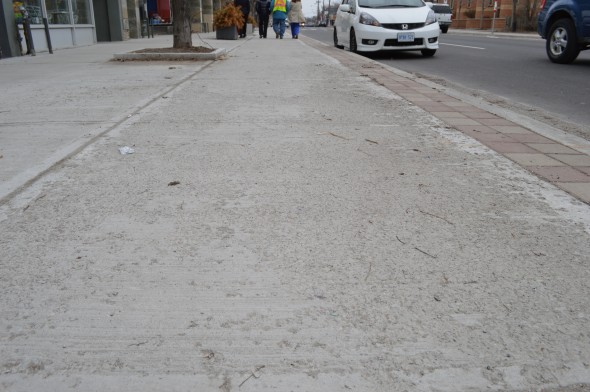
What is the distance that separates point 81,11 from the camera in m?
17.3

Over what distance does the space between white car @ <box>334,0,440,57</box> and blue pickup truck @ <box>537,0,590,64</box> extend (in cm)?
240

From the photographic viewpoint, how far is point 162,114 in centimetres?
529

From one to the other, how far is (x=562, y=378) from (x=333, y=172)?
2.10 metres

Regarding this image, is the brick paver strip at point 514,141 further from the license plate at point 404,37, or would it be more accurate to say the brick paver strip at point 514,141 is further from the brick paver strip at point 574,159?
the license plate at point 404,37

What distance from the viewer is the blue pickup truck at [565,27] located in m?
9.69

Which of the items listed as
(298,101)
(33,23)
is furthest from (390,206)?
(33,23)

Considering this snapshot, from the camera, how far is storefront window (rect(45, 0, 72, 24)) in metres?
14.8

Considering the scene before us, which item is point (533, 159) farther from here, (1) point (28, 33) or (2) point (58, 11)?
(2) point (58, 11)

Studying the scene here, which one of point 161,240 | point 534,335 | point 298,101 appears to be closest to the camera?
point 534,335

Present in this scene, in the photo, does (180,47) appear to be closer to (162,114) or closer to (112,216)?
(162,114)

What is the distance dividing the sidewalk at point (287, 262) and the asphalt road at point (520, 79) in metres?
1.84

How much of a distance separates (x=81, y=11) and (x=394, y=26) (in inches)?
436

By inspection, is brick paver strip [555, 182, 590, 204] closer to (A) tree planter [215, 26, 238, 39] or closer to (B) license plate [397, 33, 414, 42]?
(B) license plate [397, 33, 414, 42]

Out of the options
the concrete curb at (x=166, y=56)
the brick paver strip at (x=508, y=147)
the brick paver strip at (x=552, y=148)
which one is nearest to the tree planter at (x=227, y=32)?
the concrete curb at (x=166, y=56)
